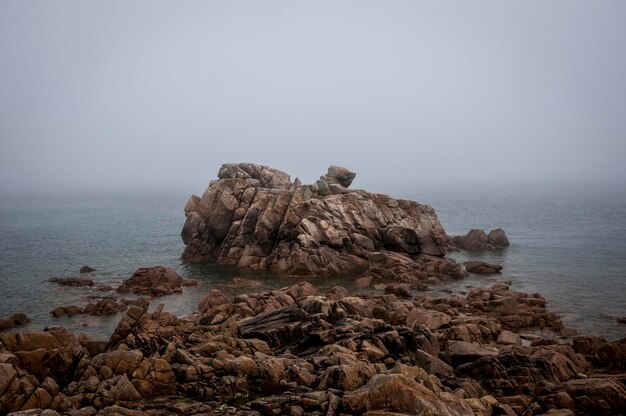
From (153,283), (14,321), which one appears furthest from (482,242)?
(14,321)

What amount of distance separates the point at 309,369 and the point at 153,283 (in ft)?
130

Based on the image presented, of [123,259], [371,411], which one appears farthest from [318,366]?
[123,259]

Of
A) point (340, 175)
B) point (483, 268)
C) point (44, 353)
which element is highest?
point (340, 175)

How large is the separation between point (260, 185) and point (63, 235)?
180ft

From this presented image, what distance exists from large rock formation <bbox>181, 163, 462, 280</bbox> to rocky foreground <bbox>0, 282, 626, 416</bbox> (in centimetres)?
2869

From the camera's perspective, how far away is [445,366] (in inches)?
1077

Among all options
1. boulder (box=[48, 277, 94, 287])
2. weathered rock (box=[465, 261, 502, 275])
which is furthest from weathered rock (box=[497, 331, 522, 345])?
boulder (box=[48, 277, 94, 287])

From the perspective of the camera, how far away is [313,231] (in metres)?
68.9

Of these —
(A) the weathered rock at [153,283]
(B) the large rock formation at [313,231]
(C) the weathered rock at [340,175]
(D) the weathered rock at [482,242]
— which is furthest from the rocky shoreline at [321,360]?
(C) the weathered rock at [340,175]

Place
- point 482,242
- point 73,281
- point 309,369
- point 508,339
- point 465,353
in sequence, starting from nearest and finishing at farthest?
point 309,369 < point 465,353 < point 508,339 < point 73,281 < point 482,242

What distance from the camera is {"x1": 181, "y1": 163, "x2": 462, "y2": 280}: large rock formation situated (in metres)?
66.4

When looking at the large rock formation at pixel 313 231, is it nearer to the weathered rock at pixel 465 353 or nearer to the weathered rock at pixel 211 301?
the weathered rock at pixel 211 301

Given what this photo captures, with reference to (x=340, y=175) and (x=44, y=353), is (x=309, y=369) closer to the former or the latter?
(x=44, y=353)

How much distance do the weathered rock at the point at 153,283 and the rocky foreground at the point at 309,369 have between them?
21277 millimetres
